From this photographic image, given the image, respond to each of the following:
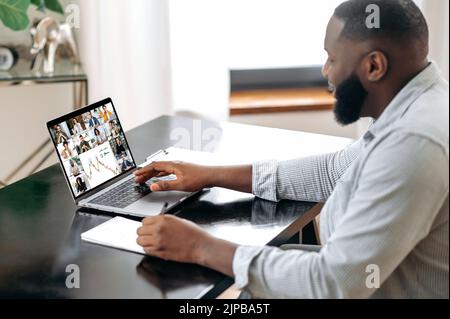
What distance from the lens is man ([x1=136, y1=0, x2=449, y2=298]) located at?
112 cm

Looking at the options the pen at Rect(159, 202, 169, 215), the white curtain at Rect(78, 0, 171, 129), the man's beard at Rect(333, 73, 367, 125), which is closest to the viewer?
the man's beard at Rect(333, 73, 367, 125)

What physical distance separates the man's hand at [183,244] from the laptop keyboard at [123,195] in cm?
24

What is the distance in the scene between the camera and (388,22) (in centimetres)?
124

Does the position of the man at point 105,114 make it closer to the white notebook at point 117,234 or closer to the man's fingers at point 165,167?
the man's fingers at point 165,167

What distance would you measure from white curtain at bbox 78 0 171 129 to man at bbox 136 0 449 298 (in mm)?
1601

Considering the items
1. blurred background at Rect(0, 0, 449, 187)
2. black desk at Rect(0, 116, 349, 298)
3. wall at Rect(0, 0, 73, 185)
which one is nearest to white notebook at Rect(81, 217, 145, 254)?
black desk at Rect(0, 116, 349, 298)

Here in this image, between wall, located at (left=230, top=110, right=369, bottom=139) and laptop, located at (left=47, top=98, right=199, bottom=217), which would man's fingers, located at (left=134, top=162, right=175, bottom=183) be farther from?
wall, located at (left=230, top=110, right=369, bottom=139)

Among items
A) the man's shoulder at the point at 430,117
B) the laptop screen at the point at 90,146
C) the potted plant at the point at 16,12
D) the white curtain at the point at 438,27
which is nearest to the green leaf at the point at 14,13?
the potted plant at the point at 16,12

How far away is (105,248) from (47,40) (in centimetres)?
160

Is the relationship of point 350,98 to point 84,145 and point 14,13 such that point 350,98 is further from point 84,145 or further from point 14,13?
point 14,13

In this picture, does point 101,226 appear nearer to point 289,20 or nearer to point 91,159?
point 91,159

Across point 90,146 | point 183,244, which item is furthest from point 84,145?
point 183,244

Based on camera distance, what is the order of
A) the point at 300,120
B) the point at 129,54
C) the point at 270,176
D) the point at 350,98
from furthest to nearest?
the point at 300,120, the point at 129,54, the point at 270,176, the point at 350,98

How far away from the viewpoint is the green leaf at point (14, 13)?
105 inches
